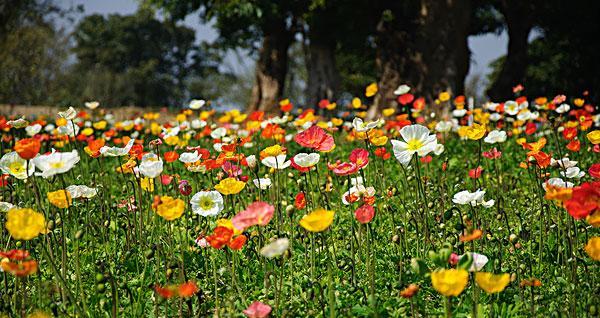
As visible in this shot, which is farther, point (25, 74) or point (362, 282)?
point (25, 74)

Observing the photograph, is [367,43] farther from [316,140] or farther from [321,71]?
[316,140]

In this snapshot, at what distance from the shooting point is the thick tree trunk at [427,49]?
27.4 ft

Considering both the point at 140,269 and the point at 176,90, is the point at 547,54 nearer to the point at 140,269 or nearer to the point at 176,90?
the point at 140,269

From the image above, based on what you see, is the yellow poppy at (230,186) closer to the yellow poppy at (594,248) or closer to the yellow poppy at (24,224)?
the yellow poppy at (24,224)

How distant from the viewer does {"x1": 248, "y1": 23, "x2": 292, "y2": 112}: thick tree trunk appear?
14.8 meters

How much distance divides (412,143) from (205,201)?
33.5 inches

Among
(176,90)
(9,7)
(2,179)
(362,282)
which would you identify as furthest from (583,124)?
(176,90)

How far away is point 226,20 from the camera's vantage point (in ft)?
45.8

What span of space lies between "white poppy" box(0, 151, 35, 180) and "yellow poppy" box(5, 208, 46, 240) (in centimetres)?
74

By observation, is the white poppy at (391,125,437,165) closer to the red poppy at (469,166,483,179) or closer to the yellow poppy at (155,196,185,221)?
the red poppy at (469,166,483,179)

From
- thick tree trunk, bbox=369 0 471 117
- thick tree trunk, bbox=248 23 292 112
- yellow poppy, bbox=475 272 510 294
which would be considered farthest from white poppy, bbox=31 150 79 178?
thick tree trunk, bbox=248 23 292 112

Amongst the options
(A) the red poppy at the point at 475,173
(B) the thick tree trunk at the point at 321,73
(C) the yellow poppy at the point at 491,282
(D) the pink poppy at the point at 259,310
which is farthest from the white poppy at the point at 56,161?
(B) the thick tree trunk at the point at 321,73

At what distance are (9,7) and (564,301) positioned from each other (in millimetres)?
15641

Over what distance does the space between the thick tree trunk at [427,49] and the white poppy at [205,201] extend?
679cm
